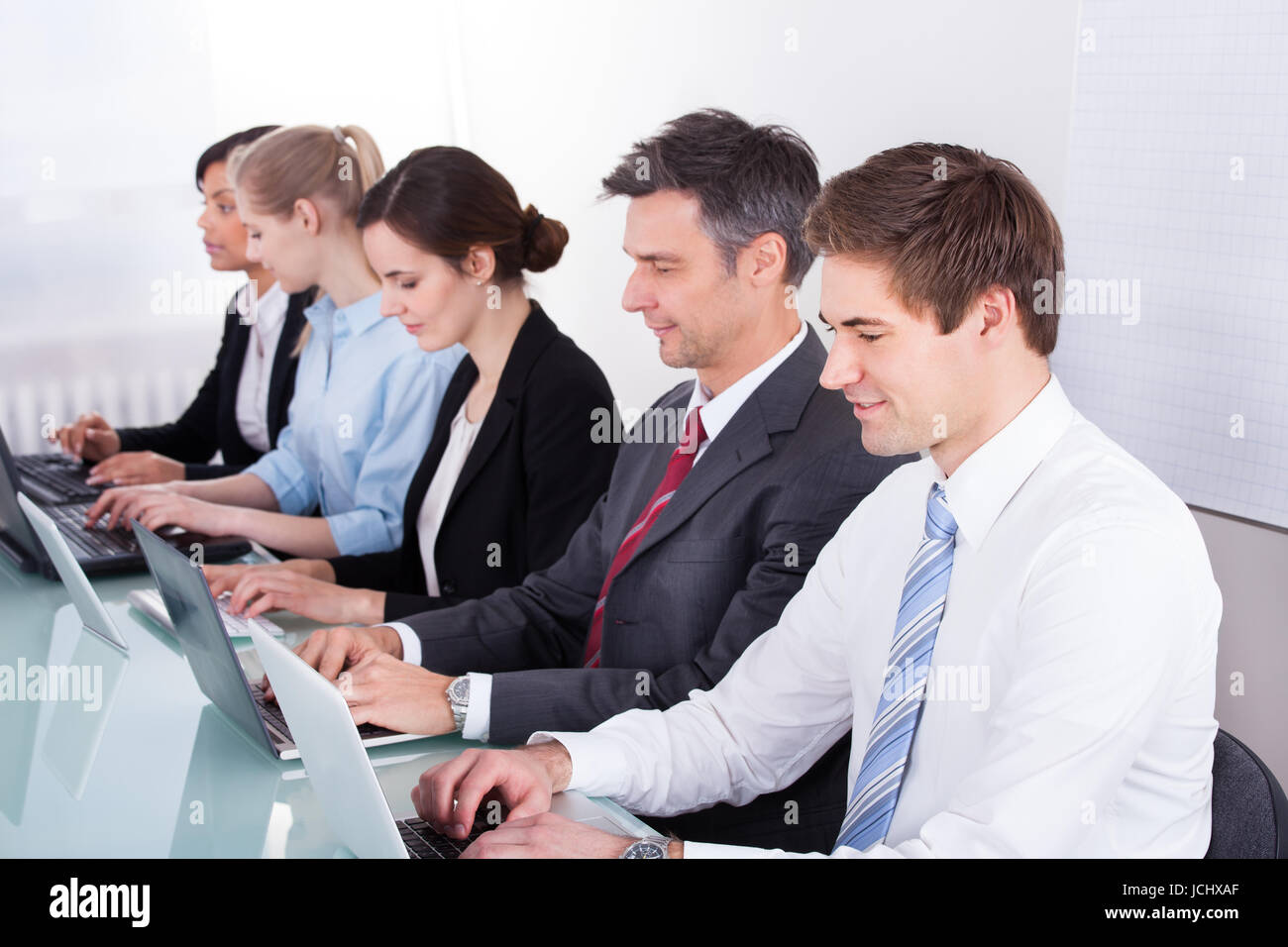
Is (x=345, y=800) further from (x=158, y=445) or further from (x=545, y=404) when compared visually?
(x=158, y=445)

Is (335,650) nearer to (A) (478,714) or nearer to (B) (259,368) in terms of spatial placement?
(A) (478,714)

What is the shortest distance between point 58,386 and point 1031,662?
14.4 feet

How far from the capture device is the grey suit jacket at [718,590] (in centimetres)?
160

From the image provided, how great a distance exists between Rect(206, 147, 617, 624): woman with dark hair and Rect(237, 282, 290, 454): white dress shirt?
128 centimetres

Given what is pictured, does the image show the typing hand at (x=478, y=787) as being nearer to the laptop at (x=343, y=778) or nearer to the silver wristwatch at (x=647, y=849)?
the laptop at (x=343, y=778)

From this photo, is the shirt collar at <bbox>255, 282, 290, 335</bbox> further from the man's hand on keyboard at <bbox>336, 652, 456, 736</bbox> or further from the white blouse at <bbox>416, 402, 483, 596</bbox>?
the man's hand on keyboard at <bbox>336, 652, 456, 736</bbox>

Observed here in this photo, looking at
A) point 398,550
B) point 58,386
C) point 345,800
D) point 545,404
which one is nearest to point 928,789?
point 345,800

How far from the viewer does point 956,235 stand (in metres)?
1.27

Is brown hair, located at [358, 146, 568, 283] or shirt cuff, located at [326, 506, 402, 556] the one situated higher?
brown hair, located at [358, 146, 568, 283]

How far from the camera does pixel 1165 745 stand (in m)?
1.15

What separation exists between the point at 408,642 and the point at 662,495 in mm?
428

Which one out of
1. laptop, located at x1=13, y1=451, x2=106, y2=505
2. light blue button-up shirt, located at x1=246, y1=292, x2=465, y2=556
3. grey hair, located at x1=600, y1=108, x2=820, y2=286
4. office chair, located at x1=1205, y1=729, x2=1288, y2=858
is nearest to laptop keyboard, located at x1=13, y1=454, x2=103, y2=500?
laptop, located at x1=13, y1=451, x2=106, y2=505

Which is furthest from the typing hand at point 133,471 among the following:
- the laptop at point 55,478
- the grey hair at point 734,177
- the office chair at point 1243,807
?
the office chair at point 1243,807

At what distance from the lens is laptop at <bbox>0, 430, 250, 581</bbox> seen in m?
2.11
